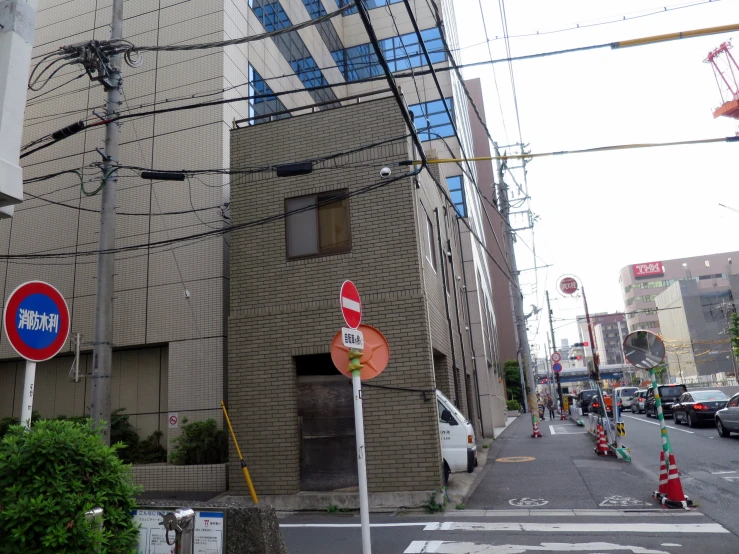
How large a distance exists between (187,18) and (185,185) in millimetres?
4785

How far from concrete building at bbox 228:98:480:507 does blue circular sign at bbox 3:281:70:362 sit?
20.1 feet

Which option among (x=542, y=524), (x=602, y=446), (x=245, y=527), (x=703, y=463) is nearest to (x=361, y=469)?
(x=245, y=527)

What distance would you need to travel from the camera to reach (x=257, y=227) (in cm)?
1166

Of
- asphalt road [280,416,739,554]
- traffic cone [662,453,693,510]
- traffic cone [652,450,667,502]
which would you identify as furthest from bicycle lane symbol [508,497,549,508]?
traffic cone [662,453,693,510]

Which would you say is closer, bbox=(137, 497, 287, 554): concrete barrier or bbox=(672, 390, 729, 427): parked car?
bbox=(137, 497, 287, 554): concrete barrier

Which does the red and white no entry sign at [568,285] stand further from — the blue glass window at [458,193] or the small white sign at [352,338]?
the small white sign at [352,338]

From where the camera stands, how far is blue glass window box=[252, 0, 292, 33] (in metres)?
16.7

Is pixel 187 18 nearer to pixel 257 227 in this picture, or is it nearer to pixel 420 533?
pixel 257 227

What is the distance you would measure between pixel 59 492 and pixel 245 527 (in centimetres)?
153

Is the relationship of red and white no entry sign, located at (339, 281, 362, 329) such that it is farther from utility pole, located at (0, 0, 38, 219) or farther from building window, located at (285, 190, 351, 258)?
building window, located at (285, 190, 351, 258)

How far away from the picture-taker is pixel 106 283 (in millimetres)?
9125

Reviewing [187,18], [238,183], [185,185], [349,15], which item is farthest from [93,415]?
[349,15]

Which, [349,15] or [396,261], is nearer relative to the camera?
[396,261]

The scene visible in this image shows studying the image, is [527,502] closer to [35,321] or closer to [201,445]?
[201,445]
